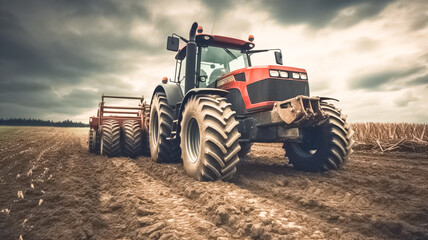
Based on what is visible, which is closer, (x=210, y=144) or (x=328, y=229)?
(x=328, y=229)

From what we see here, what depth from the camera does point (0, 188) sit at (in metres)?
3.91

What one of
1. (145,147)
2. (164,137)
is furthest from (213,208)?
(145,147)

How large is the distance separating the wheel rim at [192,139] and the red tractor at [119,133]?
356 cm

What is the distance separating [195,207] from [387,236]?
1.88 m

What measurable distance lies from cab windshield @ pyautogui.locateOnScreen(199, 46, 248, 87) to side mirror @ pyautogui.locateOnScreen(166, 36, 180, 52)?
1.75 ft

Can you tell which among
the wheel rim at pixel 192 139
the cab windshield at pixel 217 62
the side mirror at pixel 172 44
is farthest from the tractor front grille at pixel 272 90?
the side mirror at pixel 172 44

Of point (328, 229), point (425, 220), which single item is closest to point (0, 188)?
point (328, 229)

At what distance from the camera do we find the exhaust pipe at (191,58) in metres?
5.06

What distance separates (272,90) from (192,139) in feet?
5.31

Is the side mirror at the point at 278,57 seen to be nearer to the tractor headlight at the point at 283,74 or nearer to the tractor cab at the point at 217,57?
the tractor cab at the point at 217,57

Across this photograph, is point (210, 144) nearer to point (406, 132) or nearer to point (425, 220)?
point (425, 220)

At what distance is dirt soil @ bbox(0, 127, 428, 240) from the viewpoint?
2.32m

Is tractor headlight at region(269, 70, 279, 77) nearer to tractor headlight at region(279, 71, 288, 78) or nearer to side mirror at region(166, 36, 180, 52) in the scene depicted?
tractor headlight at region(279, 71, 288, 78)

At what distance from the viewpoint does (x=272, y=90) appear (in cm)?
425
